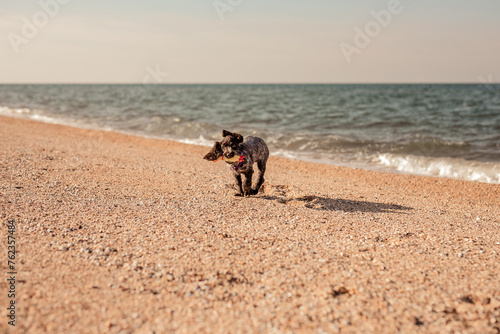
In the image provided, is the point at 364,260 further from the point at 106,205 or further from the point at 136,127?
the point at 136,127

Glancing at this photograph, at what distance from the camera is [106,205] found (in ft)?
23.2

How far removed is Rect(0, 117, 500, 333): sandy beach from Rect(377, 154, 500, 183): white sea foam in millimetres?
4686

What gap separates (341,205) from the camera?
8.38 metres

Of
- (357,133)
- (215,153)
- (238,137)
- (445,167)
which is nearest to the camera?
(215,153)

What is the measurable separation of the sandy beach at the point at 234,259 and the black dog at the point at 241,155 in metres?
0.42

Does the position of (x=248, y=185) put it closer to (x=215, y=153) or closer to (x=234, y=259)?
(x=215, y=153)

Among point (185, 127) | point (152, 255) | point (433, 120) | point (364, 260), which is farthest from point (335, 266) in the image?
point (433, 120)

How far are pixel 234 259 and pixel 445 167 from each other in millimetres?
12467

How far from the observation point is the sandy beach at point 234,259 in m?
3.68

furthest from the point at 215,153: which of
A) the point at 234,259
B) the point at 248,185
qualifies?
the point at 234,259

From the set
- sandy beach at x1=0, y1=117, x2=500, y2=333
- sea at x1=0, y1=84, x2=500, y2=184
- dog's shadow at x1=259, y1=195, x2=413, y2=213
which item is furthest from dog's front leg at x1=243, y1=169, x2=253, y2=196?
sea at x1=0, y1=84, x2=500, y2=184

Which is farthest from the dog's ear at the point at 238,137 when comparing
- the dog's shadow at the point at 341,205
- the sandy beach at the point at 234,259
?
the dog's shadow at the point at 341,205

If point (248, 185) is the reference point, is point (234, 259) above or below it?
below

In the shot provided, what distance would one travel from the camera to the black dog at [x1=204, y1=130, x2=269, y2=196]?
7.49 meters
